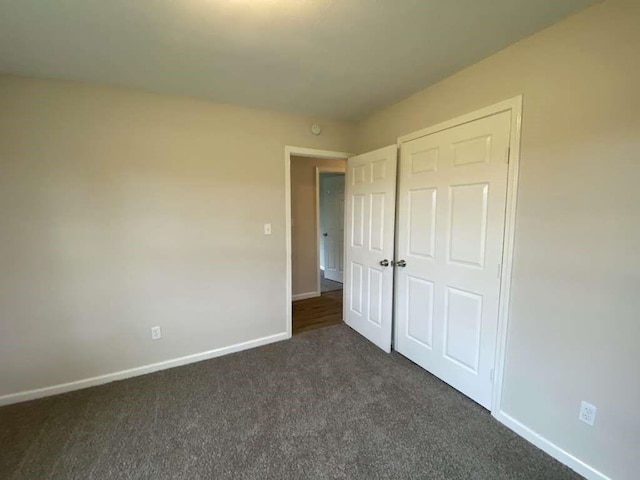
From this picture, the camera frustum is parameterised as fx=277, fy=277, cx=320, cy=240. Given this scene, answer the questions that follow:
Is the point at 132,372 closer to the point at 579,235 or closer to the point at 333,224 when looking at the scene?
the point at 579,235

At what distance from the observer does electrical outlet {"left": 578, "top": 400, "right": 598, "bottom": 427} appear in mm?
1398

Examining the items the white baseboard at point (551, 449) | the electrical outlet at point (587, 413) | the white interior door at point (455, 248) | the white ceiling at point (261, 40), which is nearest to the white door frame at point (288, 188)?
the white ceiling at point (261, 40)

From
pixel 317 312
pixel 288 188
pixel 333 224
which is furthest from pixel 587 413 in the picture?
pixel 333 224

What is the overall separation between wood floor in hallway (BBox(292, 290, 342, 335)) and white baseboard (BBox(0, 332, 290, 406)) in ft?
1.46

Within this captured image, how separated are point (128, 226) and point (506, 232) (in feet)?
9.05

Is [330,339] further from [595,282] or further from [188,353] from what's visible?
[595,282]

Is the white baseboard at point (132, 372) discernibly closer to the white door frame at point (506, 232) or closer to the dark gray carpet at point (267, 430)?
the dark gray carpet at point (267, 430)

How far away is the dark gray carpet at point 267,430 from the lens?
58.2 inches

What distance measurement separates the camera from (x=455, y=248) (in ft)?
6.73

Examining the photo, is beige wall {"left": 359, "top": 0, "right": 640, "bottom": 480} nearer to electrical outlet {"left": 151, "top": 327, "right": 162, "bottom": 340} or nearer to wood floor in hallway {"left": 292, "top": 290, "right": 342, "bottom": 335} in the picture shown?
wood floor in hallway {"left": 292, "top": 290, "right": 342, "bottom": 335}

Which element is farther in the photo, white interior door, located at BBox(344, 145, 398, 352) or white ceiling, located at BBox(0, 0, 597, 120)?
white interior door, located at BBox(344, 145, 398, 352)

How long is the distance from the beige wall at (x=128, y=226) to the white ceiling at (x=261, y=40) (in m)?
0.31

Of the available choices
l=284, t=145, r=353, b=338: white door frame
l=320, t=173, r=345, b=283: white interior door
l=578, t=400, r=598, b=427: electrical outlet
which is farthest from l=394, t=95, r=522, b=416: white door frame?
l=320, t=173, r=345, b=283: white interior door

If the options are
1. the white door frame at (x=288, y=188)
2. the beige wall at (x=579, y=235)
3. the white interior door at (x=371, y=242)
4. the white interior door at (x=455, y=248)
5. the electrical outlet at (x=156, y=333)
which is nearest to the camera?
the beige wall at (x=579, y=235)
